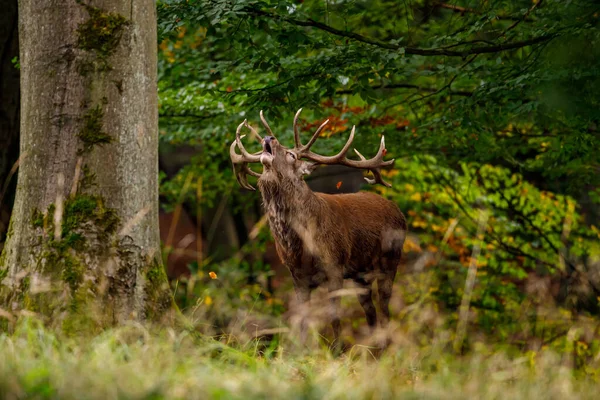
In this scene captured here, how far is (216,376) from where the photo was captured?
149 inches

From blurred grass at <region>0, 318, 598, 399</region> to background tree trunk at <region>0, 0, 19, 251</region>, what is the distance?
427 centimetres

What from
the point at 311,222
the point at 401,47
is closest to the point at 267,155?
the point at 311,222

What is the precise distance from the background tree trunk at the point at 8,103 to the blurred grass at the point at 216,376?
168 inches

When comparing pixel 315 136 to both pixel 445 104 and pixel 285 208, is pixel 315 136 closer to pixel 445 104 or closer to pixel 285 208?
pixel 285 208

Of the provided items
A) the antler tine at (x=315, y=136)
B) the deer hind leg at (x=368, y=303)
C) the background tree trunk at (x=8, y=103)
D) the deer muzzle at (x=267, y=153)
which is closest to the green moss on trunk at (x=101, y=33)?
the antler tine at (x=315, y=136)

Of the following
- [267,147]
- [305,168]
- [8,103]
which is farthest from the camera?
[8,103]

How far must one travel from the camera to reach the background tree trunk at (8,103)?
29.5ft

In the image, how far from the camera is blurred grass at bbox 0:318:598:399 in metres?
3.45

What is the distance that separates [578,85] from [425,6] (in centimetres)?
476

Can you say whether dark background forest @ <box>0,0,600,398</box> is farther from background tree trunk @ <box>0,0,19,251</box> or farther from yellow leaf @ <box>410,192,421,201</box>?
yellow leaf @ <box>410,192,421,201</box>

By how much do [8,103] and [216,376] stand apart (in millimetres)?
6263

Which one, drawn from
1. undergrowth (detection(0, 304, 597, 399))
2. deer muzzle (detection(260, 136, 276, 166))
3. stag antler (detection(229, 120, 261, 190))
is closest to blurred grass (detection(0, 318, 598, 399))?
undergrowth (detection(0, 304, 597, 399))

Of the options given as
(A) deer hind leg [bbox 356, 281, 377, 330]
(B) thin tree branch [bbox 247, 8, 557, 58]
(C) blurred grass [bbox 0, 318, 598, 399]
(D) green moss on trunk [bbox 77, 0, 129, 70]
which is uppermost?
(B) thin tree branch [bbox 247, 8, 557, 58]

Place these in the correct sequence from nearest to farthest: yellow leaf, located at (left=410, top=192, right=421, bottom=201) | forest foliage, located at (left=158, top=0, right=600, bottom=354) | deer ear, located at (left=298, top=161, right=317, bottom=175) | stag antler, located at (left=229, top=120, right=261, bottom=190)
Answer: forest foliage, located at (left=158, top=0, right=600, bottom=354) → deer ear, located at (left=298, top=161, right=317, bottom=175) → stag antler, located at (left=229, top=120, right=261, bottom=190) → yellow leaf, located at (left=410, top=192, right=421, bottom=201)
